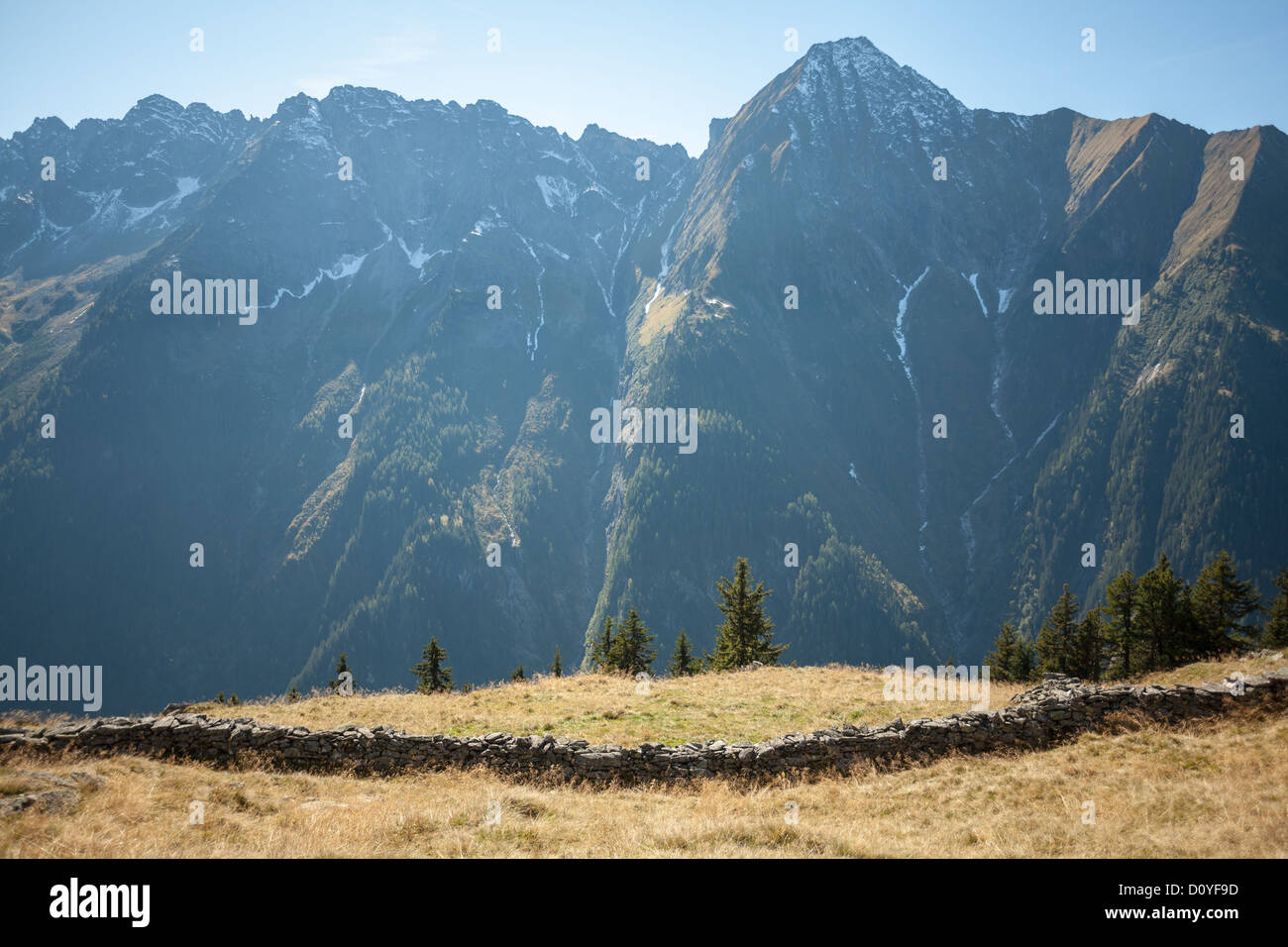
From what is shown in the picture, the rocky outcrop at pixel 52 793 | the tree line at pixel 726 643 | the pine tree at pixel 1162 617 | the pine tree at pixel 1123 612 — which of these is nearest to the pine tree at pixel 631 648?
the tree line at pixel 726 643

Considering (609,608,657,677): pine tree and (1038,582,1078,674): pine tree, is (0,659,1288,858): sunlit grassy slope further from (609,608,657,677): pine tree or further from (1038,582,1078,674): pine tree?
(1038,582,1078,674): pine tree

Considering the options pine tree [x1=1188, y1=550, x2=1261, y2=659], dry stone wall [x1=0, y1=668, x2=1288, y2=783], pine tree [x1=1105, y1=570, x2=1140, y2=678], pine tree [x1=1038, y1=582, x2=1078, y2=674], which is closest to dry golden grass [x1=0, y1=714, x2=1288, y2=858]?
dry stone wall [x1=0, y1=668, x2=1288, y2=783]

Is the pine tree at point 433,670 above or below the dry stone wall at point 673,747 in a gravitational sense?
below

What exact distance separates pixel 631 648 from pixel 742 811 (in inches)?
1768

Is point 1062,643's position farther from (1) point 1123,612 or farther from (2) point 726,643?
(2) point 726,643

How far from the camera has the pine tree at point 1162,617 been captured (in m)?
46.8

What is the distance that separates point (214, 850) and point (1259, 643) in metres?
68.0

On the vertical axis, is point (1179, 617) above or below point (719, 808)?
below

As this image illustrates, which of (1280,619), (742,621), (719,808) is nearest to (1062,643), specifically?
(1280,619)

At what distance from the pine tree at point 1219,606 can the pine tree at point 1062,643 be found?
12887mm

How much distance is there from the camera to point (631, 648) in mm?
59656

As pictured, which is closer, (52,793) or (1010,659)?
(52,793)

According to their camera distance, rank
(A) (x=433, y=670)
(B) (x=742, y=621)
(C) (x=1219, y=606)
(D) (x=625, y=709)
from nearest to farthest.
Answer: (D) (x=625, y=709), (C) (x=1219, y=606), (B) (x=742, y=621), (A) (x=433, y=670)

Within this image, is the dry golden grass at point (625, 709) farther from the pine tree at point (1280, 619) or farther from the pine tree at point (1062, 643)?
the pine tree at point (1062, 643)
